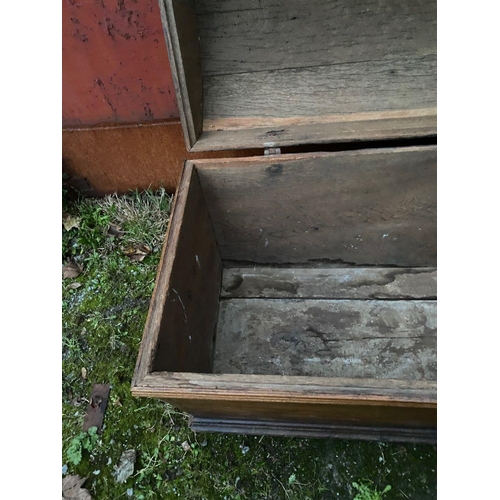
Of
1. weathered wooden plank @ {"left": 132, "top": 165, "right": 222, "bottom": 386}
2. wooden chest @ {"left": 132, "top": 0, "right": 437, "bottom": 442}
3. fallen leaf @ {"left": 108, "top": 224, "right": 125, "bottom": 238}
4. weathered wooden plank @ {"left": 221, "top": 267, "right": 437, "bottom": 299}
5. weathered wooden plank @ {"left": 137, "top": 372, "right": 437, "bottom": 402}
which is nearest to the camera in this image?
weathered wooden plank @ {"left": 137, "top": 372, "right": 437, "bottom": 402}

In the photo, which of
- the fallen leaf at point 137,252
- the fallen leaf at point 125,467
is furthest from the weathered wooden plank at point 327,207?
the fallen leaf at point 125,467

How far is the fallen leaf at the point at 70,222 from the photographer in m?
2.51

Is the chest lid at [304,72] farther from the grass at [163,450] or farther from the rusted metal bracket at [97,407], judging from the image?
the rusted metal bracket at [97,407]

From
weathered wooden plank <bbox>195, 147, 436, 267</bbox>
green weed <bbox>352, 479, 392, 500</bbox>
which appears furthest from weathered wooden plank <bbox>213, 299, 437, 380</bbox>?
green weed <bbox>352, 479, 392, 500</bbox>

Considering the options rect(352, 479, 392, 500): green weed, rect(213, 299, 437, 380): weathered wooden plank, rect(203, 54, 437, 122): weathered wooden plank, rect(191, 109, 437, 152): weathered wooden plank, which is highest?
rect(203, 54, 437, 122): weathered wooden plank

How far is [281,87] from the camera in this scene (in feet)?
5.51

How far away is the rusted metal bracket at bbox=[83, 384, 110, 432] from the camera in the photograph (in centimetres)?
189

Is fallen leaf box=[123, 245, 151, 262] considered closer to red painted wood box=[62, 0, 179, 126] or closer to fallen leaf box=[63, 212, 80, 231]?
fallen leaf box=[63, 212, 80, 231]

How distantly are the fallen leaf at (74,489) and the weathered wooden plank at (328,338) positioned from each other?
65cm

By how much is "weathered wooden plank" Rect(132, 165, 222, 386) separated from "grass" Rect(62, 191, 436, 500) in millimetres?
364

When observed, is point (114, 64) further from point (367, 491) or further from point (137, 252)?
point (367, 491)

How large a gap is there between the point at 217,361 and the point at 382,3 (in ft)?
4.58

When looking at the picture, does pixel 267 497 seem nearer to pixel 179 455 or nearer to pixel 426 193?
pixel 179 455

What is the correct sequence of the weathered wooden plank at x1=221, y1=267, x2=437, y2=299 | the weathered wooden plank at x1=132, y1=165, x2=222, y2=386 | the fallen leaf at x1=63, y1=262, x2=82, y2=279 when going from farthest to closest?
1. the fallen leaf at x1=63, y1=262, x2=82, y2=279
2. the weathered wooden plank at x1=221, y1=267, x2=437, y2=299
3. the weathered wooden plank at x1=132, y1=165, x2=222, y2=386
